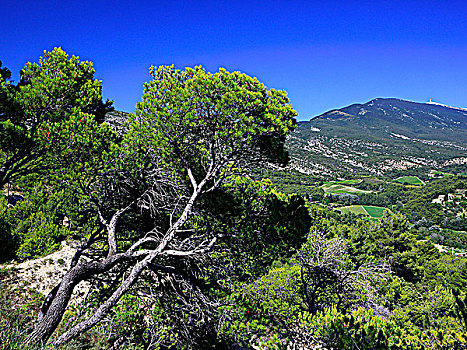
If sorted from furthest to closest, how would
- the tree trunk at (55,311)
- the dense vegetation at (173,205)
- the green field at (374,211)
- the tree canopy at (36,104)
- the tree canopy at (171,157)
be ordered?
the green field at (374,211) → the tree canopy at (36,104) → the tree canopy at (171,157) → the dense vegetation at (173,205) → the tree trunk at (55,311)

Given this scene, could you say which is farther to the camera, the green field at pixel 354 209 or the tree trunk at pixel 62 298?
the green field at pixel 354 209

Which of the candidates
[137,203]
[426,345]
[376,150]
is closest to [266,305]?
[426,345]

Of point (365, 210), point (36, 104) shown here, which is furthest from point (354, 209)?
point (36, 104)

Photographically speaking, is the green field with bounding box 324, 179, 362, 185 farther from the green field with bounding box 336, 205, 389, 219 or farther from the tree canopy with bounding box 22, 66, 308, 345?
the tree canopy with bounding box 22, 66, 308, 345

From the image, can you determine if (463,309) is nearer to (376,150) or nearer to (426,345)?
(426,345)

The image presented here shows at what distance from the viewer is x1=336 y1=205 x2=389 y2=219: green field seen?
3600 inches

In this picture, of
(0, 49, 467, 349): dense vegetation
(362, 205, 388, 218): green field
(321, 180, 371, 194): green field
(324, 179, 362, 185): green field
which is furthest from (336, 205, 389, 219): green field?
(0, 49, 467, 349): dense vegetation

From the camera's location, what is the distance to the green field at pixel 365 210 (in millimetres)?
91450

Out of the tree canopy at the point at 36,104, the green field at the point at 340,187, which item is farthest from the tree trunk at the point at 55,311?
the green field at the point at 340,187

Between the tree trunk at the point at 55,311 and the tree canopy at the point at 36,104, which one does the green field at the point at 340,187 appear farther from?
the tree trunk at the point at 55,311

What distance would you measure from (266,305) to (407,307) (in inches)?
574

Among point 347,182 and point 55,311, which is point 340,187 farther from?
point 55,311

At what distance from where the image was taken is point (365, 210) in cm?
9738

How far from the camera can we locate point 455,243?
74688 mm
